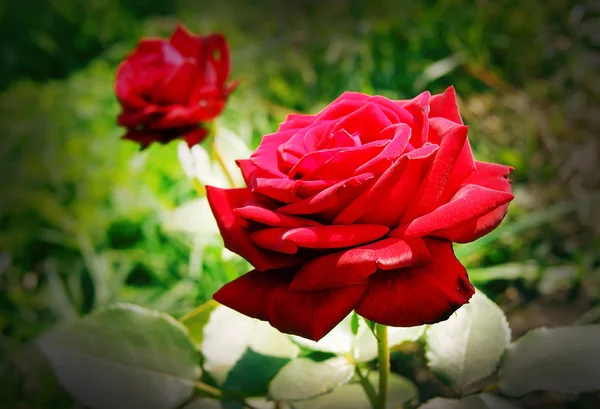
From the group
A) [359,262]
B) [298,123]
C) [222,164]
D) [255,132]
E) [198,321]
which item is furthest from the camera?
[255,132]

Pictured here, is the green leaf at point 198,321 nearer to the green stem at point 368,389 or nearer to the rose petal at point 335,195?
A: the green stem at point 368,389

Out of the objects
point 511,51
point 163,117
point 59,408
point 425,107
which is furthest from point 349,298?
point 511,51

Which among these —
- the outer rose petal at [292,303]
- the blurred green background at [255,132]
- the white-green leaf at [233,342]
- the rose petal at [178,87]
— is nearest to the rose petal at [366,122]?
the outer rose petal at [292,303]

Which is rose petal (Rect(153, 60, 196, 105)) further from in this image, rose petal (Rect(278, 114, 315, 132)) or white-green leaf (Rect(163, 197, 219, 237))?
rose petal (Rect(278, 114, 315, 132))

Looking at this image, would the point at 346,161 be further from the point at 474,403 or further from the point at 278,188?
the point at 474,403

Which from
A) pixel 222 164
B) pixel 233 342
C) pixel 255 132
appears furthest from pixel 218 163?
pixel 255 132

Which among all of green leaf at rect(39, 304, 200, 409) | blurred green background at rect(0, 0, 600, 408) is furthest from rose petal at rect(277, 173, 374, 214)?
blurred green background at rect(0, 0, 600, 408)

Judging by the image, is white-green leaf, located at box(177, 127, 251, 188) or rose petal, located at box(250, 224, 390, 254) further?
white-green leaf, located at box(177, 127, 251, 188)
